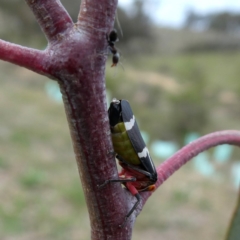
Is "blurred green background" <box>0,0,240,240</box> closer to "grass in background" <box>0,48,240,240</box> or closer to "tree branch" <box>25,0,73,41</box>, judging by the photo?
"grass in background" <box>0,48,240,240</box>

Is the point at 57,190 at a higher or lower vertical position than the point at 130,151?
higher

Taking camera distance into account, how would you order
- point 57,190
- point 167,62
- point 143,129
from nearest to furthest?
1. point 57,190
2. point 143,129
3. point 167,62

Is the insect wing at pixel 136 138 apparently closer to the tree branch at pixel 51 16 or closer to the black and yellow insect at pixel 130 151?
the black and yellow insect at pixel 130 151

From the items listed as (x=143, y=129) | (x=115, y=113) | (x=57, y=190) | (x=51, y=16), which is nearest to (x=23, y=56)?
(x=51, y=16)

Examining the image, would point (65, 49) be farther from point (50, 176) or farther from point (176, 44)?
point (176, 44)

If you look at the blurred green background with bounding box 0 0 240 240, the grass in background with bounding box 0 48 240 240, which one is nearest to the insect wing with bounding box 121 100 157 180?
the blurred green background with bounding box 0 0 240 240

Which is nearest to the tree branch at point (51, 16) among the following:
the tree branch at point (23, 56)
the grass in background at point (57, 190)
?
the tree branch at point (23, 56)

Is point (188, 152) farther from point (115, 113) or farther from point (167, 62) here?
point (167, 62)
